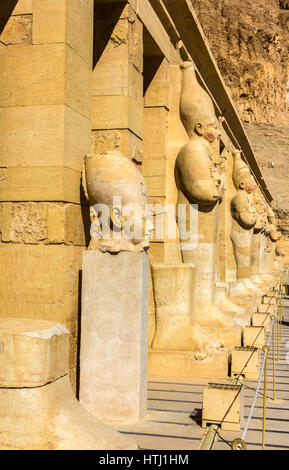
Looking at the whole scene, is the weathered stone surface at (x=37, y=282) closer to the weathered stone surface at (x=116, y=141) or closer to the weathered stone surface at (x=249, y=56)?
the weathered stone surface at (x=116, y=141)

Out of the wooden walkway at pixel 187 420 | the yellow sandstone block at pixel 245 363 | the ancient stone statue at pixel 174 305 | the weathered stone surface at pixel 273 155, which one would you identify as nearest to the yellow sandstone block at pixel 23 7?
the ancient stone statue at pixel 174 305

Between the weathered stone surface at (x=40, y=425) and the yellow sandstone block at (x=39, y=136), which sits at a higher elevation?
the yellow sandstone block at (x=39, y=136)

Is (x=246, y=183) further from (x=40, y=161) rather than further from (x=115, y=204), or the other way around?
(x=40, y=161)

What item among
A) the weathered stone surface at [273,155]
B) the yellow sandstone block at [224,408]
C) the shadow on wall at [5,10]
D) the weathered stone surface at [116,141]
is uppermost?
the weathered stone surface at [273,155]

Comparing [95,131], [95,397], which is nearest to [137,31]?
[95,131]

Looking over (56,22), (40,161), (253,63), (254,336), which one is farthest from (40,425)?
(253,63)

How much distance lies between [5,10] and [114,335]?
2615mm

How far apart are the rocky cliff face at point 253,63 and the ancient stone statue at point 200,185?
164 feet

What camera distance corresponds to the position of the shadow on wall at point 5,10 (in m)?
4.62

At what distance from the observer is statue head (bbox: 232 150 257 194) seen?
1171cm

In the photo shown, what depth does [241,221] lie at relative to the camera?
1153cm

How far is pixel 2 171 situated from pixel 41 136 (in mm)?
415

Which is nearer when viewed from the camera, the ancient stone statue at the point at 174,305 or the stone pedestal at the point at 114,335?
the stone pedestal at the point at 114,335
